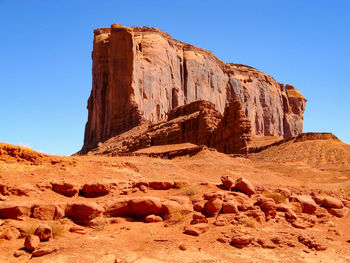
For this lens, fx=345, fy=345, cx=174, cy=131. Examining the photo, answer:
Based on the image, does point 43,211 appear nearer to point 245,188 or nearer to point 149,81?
point 245,188

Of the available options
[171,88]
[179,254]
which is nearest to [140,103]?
[171,88]

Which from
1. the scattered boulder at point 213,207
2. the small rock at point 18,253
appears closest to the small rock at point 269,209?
the scattered boulder at point 213,207

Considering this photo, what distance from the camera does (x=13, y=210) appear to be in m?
7.56

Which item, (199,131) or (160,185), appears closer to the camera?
(160,185)

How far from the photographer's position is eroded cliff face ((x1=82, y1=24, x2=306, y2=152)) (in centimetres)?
5166

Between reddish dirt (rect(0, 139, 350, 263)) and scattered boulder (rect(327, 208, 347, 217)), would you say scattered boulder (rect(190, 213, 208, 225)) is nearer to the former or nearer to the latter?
reddish dirt (rect(0, 139, 350, 263))

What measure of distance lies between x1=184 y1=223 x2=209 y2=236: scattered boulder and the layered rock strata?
25850 mm

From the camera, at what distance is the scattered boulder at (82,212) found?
316 inches

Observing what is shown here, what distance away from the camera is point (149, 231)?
769cm

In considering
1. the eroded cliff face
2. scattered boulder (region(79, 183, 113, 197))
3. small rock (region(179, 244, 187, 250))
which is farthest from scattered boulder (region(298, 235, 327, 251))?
the eroded cliff face

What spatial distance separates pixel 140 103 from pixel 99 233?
148 feet

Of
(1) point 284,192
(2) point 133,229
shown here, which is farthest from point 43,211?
(1) point 284,192

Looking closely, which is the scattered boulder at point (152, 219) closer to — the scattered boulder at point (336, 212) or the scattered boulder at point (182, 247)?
the scattered boulder at point (182, 247)

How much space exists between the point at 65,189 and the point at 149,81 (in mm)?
46605
